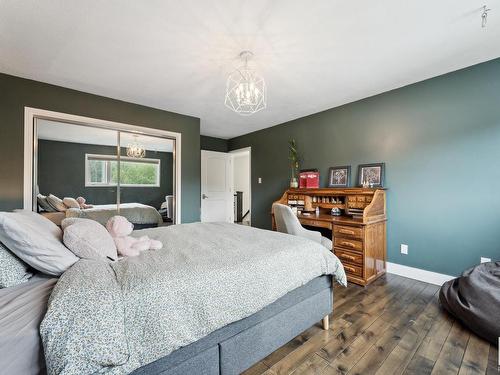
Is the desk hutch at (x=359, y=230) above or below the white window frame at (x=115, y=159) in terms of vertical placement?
below

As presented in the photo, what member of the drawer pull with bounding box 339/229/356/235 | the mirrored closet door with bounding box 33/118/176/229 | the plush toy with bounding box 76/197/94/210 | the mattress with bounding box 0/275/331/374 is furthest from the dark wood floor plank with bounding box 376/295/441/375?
the plush toy with bounding box 76/197/94/210

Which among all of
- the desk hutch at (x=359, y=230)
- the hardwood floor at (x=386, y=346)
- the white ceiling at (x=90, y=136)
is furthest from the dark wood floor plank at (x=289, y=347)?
the white ceiling at (x=90, y=136)

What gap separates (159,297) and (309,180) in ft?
10.6

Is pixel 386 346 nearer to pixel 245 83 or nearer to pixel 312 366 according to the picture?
pixel 312 366

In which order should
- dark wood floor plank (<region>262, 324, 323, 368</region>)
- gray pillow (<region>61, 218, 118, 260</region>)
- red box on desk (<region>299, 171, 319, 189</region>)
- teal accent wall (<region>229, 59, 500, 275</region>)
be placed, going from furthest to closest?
1. red box on desk (<region>299, 171, 319, 189</region>)
2. teal accent wall (<region>229, 59, 500, 275</region>)
3. dark wood floor plank (<region>262, 324, 323, 368</region>)
4. gray pillow (<region>61, 218, 118, 260</region>)

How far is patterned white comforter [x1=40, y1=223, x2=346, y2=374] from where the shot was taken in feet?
2.73

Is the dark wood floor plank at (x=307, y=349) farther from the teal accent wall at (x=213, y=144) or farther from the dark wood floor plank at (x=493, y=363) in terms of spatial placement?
the teal accent wall at (x=213, y=144)

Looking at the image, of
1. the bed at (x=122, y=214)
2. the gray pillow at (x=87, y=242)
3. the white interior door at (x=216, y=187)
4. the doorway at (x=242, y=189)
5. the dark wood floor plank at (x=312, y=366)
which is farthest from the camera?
the doorway at (x=242, y=189)

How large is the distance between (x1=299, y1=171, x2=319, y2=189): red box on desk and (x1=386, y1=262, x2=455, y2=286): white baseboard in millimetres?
1543

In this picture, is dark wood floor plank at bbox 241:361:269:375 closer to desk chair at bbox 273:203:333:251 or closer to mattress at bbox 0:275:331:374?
mattress at bbox 0:275:331:374

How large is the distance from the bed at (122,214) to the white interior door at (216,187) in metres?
1.60

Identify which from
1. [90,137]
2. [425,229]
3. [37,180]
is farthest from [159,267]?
[425,229]

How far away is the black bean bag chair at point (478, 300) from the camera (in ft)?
5.55

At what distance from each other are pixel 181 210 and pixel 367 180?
3.03m
